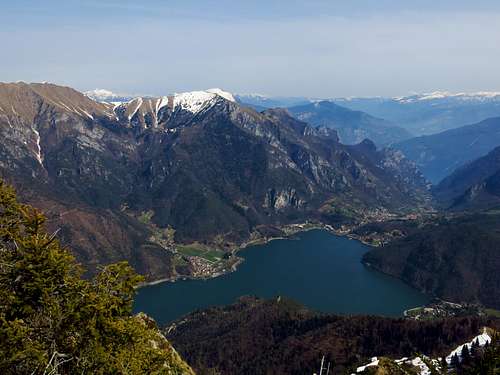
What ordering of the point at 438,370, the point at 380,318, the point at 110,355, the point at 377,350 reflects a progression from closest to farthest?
the point at 438,370 → the point at 110,355 → the point at 377,350 → the point at 380,318

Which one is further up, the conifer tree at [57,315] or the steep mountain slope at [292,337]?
the conifer tree at [57,315]

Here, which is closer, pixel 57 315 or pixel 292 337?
pixel 57 315

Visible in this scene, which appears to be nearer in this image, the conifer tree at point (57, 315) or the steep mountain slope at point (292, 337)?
the conifer tree at point (57, 315)

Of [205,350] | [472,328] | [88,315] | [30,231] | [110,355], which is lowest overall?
[205,350]

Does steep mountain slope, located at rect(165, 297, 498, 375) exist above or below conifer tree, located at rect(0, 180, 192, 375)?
below

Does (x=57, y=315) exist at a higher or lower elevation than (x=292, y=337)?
higher

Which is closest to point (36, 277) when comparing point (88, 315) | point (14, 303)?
point (14, 303)

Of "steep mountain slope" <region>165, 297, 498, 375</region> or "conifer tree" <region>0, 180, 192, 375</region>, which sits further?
"steep mountain slope" <region>165, 297, 498, 375</region>

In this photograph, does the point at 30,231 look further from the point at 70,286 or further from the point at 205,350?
the point at 205,350
